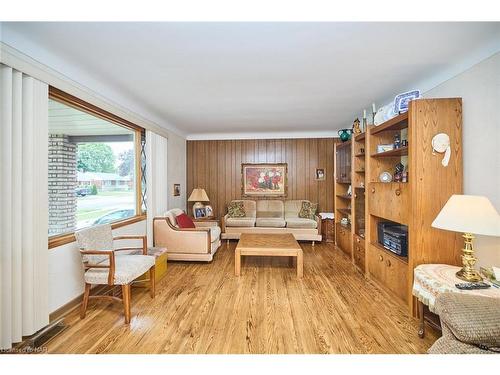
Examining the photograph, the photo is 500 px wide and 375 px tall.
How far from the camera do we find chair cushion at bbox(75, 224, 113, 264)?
2.24m

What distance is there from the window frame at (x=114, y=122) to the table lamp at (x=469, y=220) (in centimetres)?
344

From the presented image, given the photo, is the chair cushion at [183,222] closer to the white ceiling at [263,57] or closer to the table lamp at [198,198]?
the table lamp at [198,198]

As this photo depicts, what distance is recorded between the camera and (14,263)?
1.77m

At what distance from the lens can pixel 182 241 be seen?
12.5 ft

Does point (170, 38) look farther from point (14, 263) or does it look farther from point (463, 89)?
point (463, 89)

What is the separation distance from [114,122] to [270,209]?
144 inches

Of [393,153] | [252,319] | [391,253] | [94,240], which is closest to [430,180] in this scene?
[393,153]

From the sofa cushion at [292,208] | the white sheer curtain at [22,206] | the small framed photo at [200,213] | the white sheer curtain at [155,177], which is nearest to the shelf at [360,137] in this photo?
the sofa cushion at [292,208]

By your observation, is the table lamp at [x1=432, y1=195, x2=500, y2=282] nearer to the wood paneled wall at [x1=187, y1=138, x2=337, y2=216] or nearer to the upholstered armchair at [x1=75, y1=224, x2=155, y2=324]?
the upholstered armchair at [x1=75, y1=224, x2=155, y2=324]

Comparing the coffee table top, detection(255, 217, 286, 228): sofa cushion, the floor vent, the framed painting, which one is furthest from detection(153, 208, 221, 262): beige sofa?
the framed painting

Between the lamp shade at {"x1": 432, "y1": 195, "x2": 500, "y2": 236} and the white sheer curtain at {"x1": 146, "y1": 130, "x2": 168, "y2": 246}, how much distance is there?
12.7 ft

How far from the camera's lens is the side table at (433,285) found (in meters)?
1.65

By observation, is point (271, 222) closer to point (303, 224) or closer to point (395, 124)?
point (303, 224)

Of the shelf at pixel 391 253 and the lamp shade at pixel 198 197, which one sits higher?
the lamp shade at pixel 198 197
